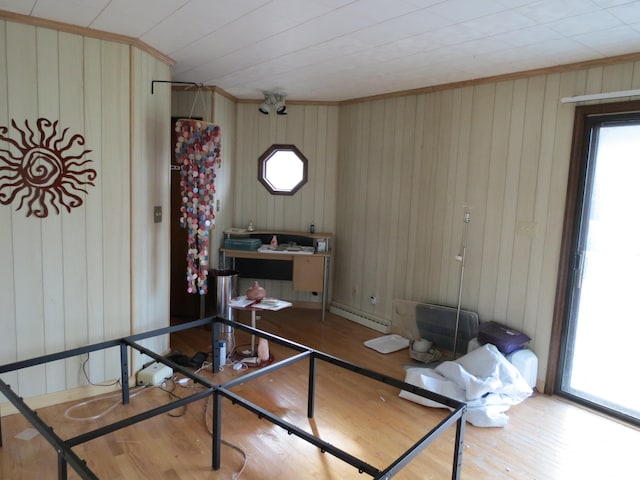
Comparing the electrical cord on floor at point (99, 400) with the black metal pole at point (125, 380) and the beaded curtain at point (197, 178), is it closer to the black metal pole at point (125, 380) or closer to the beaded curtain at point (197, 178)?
the black metal pole at point (125, 380)

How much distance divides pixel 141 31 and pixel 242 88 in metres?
1.75

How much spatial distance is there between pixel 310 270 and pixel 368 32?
2.63 meters

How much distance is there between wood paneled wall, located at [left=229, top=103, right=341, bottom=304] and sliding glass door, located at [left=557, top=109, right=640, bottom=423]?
2618 millimetres

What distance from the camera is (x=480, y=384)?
298 cm

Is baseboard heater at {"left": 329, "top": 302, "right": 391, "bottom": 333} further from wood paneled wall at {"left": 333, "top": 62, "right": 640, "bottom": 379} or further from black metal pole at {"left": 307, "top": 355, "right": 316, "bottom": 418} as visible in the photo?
black metal pole at {"left": 307, "top": 355, "right": 316, "bottom": 418}

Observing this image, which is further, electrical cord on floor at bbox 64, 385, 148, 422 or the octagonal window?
the octagonal window

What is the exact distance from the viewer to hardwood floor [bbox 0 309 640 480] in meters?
2.37

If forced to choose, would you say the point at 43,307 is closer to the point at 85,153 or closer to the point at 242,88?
the point at 85,153

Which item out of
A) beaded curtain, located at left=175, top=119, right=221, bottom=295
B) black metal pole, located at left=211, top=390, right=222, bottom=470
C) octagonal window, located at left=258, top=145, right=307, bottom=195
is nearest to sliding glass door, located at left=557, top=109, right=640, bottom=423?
black metal pole, located at left=211, top=390, right=222, bottom=470

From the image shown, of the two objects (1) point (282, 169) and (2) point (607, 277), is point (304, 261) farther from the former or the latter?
(2) point (607, 277)

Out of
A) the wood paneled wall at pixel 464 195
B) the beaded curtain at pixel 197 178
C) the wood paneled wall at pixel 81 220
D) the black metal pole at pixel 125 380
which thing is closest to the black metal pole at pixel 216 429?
the black metal pole at pixel 125 380

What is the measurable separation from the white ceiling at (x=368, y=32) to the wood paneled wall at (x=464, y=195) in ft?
1.00

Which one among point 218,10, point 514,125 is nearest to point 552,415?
point 514,125

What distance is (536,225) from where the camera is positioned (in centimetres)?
341
